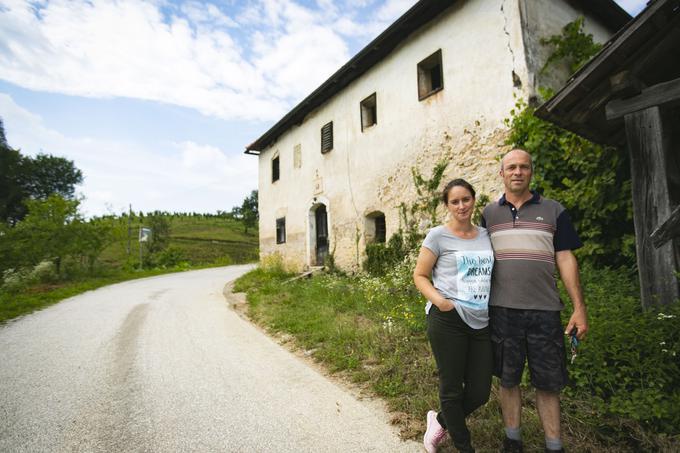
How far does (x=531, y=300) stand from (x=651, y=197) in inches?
86.9

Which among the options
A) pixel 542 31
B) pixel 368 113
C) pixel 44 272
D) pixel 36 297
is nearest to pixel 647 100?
pixel 542 31

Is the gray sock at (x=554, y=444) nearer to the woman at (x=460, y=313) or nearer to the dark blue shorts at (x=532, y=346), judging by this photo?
the dark blue shorts at (x=532, y=346)

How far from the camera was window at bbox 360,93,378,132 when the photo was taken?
10062 mm

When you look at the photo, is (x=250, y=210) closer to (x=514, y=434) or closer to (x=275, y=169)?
(x=275, y=169)

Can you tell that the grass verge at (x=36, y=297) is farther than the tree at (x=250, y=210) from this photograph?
No

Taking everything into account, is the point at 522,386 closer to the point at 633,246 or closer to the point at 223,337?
the point at 633,246

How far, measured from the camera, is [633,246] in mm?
4500

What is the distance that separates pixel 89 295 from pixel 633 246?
502 inches

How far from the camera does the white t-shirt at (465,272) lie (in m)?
2.10

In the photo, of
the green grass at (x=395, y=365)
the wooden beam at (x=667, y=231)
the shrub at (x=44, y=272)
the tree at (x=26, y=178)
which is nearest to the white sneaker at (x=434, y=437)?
the green grass at (x=395, y=365)

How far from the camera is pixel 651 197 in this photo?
3.25m

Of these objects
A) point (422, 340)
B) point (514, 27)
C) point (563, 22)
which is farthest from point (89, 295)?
point (563, 22)

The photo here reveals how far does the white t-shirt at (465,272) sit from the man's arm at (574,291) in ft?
1.37

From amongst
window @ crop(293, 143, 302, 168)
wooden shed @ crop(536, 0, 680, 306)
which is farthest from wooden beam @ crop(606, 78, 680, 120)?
window @ crop(293, 143, 302, 168)
